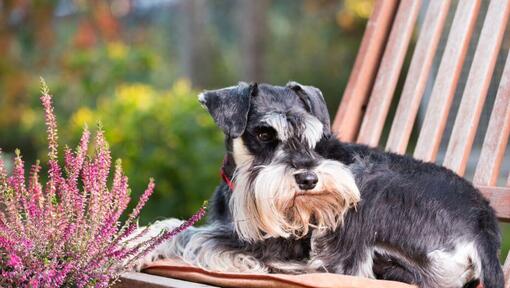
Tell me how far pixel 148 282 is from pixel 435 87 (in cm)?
175

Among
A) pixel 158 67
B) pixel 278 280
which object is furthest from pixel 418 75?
pixel 158 67

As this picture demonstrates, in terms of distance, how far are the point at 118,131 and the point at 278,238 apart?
3976mm

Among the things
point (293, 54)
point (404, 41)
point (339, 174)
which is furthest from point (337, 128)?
point (293, 54)

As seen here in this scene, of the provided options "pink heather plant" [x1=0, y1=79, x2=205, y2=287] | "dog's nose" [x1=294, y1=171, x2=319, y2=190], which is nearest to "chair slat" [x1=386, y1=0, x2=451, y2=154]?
"dog's nose" [x1=294, y1=171, x2=319, y2=190]

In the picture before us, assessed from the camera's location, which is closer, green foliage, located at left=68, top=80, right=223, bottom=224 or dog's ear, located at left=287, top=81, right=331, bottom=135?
dog's ear, located at left=287, top=81, right=331, bottom=135

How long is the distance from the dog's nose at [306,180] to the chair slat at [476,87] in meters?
1.03

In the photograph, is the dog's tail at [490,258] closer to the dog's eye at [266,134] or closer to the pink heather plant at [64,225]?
the dog's eye at [266,134]

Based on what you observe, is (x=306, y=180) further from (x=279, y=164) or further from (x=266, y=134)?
(x=266, y=134)

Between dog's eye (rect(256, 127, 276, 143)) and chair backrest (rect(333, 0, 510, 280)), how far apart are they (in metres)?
0.94

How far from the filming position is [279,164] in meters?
2.72

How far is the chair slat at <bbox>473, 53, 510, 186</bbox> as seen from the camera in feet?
10.9

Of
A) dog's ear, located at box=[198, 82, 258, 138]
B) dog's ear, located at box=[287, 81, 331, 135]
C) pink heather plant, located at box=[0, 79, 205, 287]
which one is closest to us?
pink heather plant, located at box=[0, 79, 205, 287]

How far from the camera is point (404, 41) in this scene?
12.7 ft

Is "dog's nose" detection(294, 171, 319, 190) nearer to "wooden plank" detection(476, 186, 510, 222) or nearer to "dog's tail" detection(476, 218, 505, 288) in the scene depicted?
"dog's tail" detection(476, 218, 505, 288)
